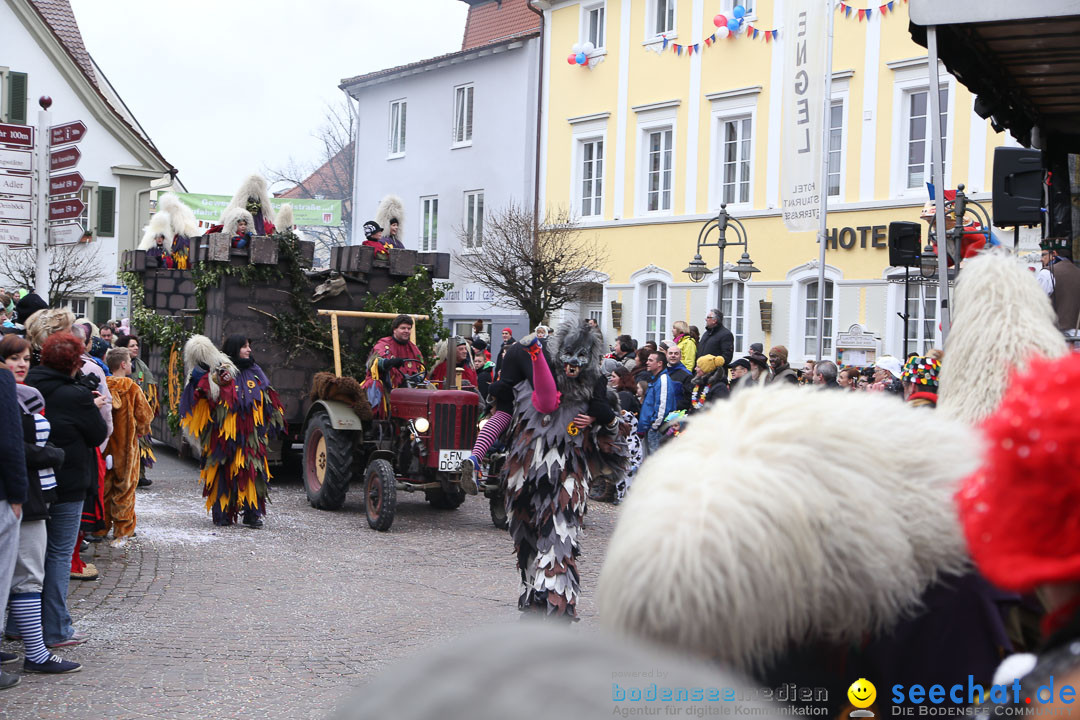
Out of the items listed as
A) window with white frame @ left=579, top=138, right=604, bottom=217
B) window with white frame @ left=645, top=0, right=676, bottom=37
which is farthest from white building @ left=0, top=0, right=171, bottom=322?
window with white frame @ left=645, top=0, right=676, bottom=37

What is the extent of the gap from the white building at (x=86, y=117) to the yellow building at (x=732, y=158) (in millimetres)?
13726

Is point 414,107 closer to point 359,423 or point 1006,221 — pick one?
point 359,423

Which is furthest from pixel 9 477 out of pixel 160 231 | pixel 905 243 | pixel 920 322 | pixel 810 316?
pixel 810 316

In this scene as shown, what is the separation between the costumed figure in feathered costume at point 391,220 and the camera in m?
14.4

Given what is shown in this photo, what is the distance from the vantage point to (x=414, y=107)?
31.6 m

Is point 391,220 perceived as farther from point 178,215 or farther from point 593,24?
point 593,24

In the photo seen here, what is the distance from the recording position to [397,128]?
1273 inches

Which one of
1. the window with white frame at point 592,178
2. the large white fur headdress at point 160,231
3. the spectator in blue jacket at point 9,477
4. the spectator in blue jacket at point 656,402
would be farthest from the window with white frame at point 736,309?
the spectator in blue jacket at point 9,477

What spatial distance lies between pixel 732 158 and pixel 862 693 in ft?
71.8

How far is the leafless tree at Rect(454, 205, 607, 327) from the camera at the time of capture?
73.9 ft

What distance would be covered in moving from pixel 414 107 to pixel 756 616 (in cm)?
3118

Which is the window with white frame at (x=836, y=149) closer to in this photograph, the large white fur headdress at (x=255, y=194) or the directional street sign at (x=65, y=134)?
the large white fur headdress at (x=255, y=194)

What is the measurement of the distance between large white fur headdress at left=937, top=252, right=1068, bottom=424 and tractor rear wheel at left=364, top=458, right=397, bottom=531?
8473 millimetres

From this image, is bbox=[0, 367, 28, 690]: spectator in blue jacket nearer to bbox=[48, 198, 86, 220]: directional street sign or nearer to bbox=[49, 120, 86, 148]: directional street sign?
bbox=[48, 198, 86, 220]: directional street sign
